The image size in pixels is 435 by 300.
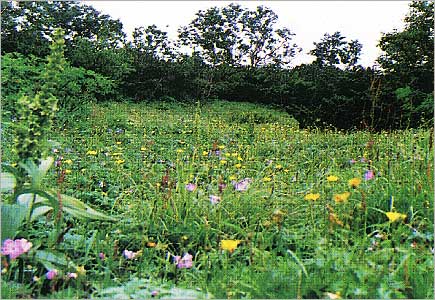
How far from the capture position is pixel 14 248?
5.84 ft

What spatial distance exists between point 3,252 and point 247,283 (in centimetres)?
85

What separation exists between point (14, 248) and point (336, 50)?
3008mm

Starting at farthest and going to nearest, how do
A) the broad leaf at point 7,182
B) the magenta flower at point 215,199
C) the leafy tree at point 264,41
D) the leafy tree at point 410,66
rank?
1. the leafy tree at point 410,66
2. the leafy tree at point 264,41
3. the magenta flower at point 215,199
4. the broad leaf at point 7,182

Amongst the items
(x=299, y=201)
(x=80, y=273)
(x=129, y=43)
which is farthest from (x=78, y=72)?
(x=80, y=273)

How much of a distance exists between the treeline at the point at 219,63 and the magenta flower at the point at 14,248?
90.8 inches

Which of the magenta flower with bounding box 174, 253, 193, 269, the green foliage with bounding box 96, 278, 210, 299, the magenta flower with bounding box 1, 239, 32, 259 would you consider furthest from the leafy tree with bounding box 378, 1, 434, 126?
the magenta flower with bounding box 1, 239, 32, 259

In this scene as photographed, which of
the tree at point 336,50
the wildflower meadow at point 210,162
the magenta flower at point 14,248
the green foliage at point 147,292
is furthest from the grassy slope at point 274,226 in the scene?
the tree at point 336,50

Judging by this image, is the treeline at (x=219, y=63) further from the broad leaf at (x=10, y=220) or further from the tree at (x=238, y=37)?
the broad leaf at (x=10, y=220)

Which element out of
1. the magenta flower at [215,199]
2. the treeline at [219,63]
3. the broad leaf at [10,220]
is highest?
the treeline at [219,63]

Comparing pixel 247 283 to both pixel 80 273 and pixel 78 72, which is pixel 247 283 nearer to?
pixel 80 273

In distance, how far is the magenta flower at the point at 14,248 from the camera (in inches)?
69.3

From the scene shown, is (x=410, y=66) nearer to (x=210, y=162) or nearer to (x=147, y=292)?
(x=210, y=162)

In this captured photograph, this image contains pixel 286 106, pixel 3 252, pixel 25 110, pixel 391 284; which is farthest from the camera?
pixel 286 106

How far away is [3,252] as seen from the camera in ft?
5.81
